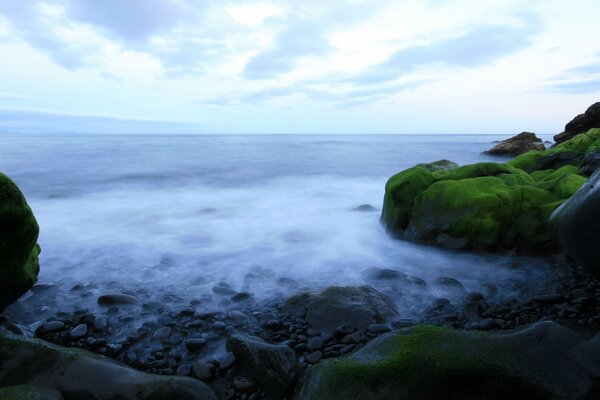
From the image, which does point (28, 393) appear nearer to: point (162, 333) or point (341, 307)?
point (162, 333)

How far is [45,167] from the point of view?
2672cm

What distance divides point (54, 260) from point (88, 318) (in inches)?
137

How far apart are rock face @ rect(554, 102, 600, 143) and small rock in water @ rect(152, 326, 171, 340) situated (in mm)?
40943

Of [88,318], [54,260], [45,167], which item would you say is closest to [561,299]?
[88,318]

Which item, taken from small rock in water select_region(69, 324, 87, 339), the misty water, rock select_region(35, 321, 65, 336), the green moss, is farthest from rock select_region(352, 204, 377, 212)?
rock select_region(35, 321, 65, 336)

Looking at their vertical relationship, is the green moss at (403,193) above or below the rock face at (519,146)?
below

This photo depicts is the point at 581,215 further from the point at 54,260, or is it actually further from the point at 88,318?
the point at 54,260

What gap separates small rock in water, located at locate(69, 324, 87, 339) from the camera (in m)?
4.82

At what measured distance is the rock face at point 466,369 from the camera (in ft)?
11.1

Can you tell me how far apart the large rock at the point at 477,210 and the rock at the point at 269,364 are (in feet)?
17.5

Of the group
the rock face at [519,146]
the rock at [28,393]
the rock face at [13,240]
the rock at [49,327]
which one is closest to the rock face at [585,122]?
the rock face at [519,146]

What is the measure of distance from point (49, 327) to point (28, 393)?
2000 millimetres

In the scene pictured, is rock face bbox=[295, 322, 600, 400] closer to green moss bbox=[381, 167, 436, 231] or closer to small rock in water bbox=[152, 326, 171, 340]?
small rock in water bbox=[152, 326, 171, 340]

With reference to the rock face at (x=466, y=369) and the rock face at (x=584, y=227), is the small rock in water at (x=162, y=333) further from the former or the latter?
the rock face at (x=584, y=227)
